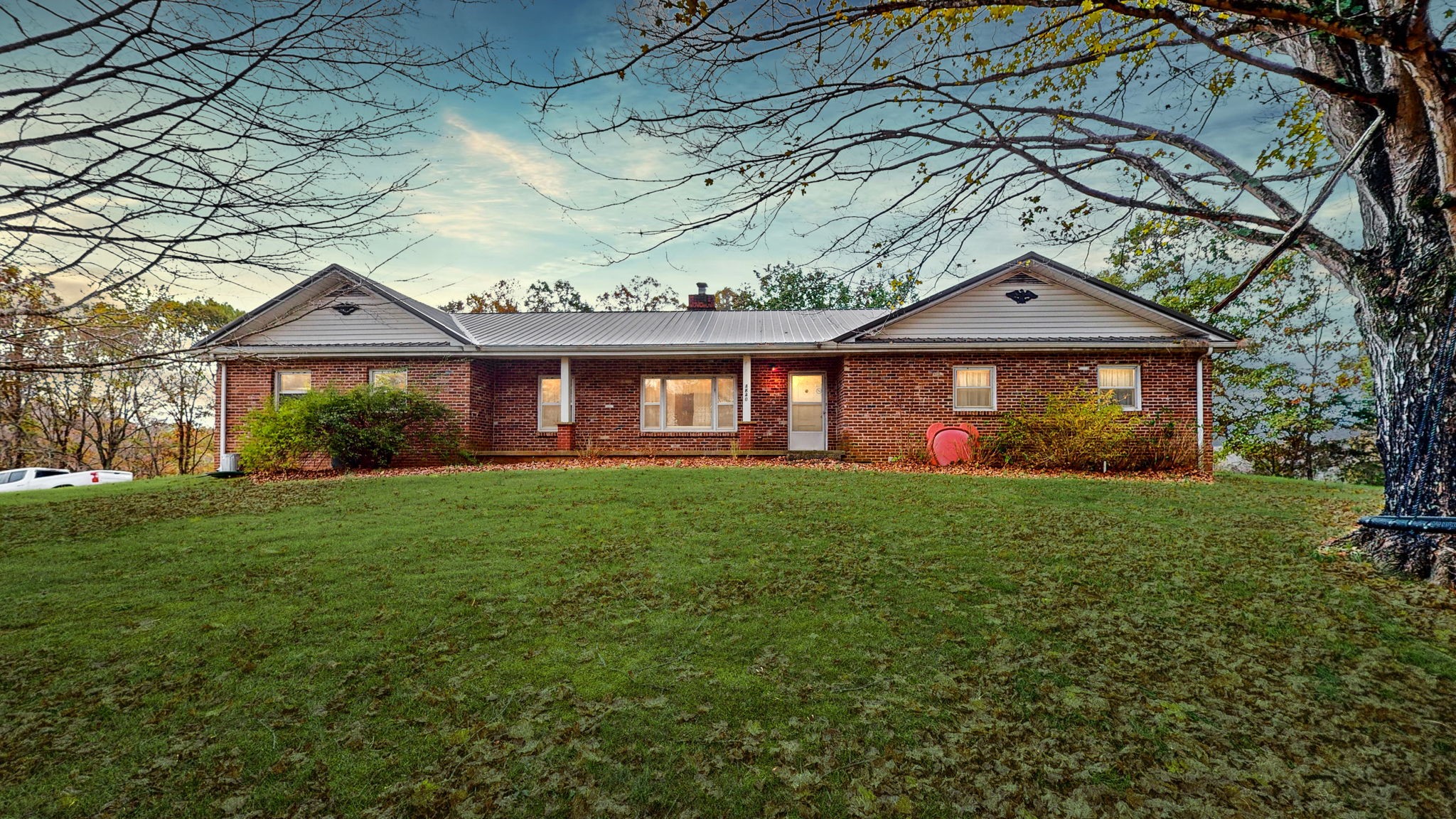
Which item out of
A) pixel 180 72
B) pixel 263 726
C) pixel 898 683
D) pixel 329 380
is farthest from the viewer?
pixel 329 380

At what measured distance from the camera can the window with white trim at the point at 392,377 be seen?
16031mm

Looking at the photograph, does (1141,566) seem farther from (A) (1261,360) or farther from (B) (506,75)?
(A) (1261,360)

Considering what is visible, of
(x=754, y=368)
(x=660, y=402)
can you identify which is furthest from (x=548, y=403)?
(x=754, y=368)

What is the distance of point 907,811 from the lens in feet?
8.56

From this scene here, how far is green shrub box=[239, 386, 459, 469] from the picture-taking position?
13617 millimetres

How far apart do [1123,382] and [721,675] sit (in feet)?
48.1

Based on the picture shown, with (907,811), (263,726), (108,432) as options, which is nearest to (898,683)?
(907,811)

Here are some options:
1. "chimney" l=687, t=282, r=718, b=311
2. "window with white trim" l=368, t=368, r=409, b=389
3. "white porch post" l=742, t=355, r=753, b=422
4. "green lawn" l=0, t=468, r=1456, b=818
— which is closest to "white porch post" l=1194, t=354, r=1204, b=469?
"green lawn" l=0, t=468, r=1456, b=818

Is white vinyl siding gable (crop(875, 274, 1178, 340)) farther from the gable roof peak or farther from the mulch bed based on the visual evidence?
the gable roof peak

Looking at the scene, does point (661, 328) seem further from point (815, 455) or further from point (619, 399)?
point (815, 455)

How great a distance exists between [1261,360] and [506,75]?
22164 mm

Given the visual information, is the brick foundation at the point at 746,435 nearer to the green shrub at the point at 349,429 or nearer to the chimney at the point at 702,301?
the chimney at the point at 702,301

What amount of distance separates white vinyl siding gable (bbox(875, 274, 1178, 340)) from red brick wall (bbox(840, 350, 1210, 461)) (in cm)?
51

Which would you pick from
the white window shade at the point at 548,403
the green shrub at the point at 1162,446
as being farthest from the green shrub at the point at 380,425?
the green shrub at the point at 1162,446
